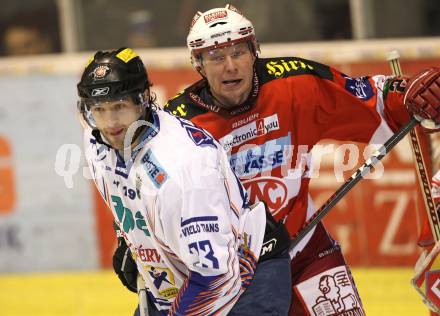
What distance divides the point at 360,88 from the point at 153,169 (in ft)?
4.29

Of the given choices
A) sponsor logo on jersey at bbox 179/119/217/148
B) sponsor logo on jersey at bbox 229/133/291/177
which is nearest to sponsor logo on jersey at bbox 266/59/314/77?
sponsor logo on jersey at bbox 229/133/291/177

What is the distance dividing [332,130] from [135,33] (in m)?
3.31

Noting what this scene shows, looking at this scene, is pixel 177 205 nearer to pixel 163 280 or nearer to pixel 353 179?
pixel 163 280

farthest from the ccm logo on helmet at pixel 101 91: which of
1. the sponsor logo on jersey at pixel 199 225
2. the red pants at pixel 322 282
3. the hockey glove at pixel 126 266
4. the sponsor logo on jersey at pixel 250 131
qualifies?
the red pants at pixel 322 282

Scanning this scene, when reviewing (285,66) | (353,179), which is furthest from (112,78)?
(353,179)

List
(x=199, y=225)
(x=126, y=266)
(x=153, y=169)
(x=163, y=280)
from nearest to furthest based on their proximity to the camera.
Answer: (x=199, y=225) → (x=153, y=169) → (x=163, y=280) → (x=126, y=266)

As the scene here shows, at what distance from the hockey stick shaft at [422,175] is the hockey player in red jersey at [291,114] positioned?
4.6 inches

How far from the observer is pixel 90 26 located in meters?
7.50

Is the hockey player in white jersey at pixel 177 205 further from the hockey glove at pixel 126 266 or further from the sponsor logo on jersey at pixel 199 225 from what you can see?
the hockey glove at pixel 126 266

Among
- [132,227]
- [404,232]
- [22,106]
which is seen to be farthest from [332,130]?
[22,106]

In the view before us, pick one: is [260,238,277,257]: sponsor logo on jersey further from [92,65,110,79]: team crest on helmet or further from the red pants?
[92,65,110,79]: team crest on helmet

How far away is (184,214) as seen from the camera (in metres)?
3.22

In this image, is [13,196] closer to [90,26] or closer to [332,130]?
[90,26]

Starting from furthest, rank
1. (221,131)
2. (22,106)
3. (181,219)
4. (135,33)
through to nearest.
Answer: (135,33) → (22,106) → (221,131) → (181,219)
